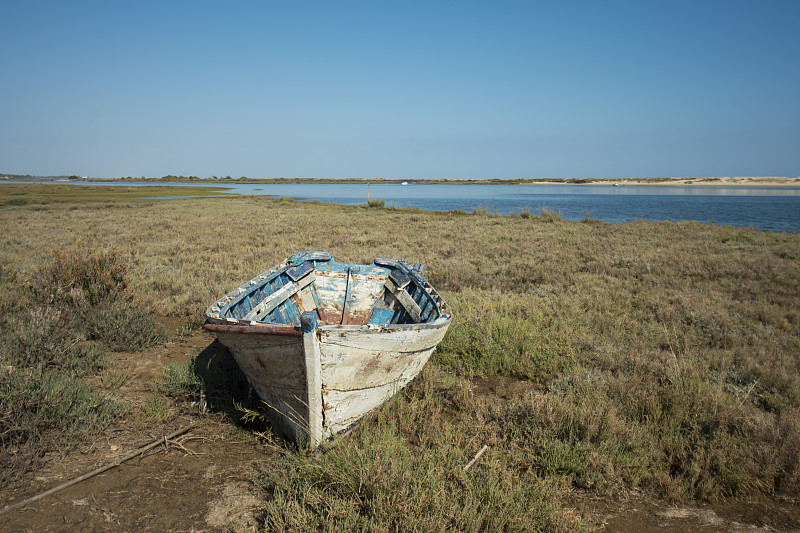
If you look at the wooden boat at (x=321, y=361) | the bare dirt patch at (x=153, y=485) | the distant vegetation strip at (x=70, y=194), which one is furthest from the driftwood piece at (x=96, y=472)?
the distant vegetation strip at (x=70, y=194)

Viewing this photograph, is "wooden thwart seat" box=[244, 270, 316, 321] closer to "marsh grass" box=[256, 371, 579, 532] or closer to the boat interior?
the boat interior

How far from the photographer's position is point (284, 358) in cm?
360

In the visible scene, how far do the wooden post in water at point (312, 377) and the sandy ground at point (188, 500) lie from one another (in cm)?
57

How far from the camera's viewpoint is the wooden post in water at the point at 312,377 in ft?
10.8

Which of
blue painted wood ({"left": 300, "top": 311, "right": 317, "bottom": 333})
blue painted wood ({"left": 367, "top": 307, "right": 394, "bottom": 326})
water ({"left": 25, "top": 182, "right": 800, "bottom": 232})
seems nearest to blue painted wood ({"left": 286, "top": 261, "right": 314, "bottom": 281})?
blue painted wood ({"left": 367, "top": 307, "right": 394, "bottom": 326})

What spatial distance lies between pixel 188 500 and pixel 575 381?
13.8ft

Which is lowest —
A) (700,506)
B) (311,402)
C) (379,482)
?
(700,506)

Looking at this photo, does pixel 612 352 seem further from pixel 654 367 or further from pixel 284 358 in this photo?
pixel 284 358

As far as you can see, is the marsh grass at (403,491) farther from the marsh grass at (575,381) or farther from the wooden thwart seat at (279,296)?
the wooden thwart seat at (279,296)

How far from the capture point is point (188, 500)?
3320 mm

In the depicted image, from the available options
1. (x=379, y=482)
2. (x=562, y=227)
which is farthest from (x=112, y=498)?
(x=562, y=227)

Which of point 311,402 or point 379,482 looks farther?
point 311,402

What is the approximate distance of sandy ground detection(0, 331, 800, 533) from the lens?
10.1 feet

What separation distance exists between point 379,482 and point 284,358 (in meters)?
1.27
